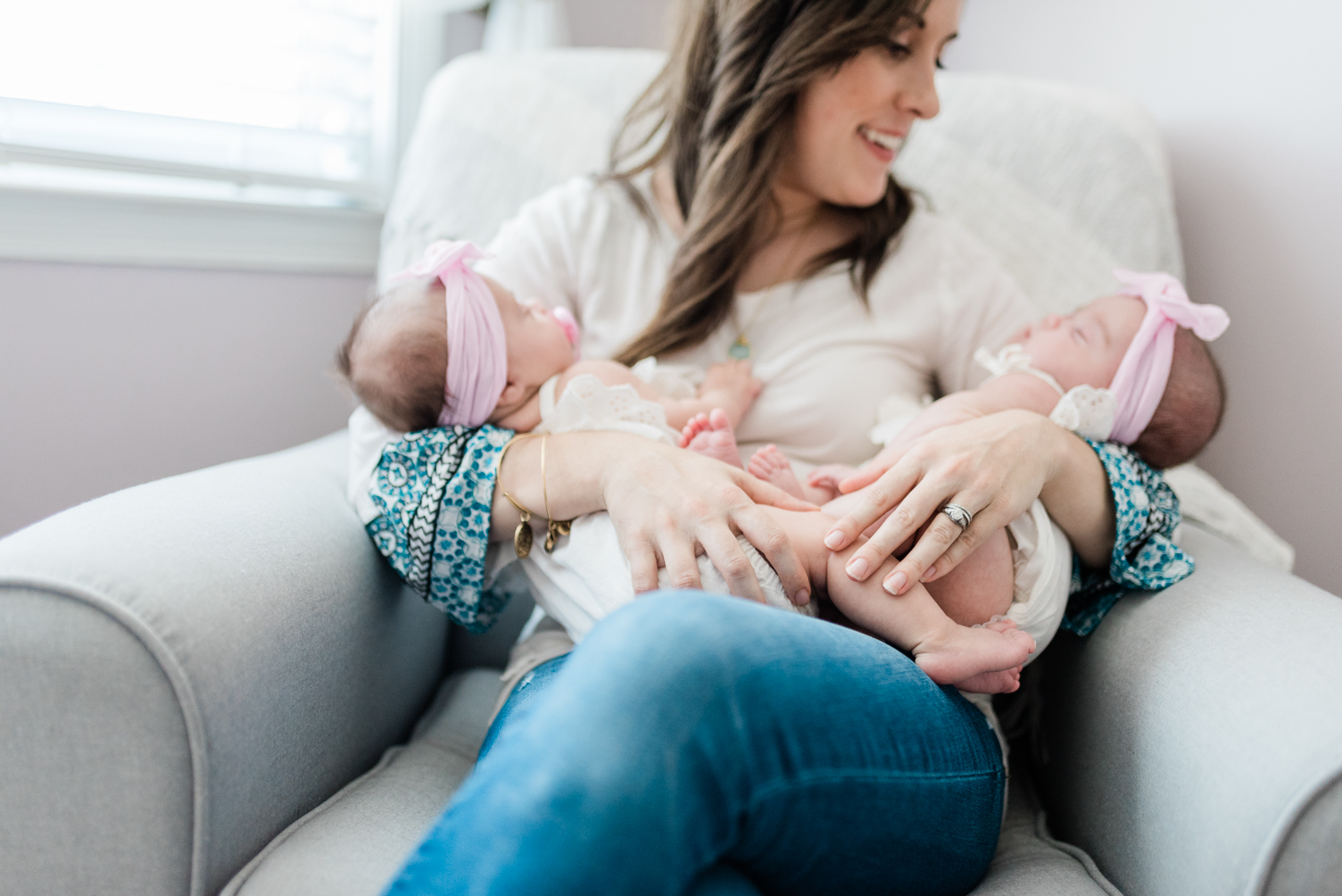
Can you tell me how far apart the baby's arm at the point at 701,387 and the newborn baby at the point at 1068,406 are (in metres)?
0.05

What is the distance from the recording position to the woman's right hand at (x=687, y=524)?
2.52 feet

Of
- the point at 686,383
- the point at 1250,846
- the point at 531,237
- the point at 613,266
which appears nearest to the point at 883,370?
the point at 686,383

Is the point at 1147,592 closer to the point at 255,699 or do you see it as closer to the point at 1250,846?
the point at 1250,846

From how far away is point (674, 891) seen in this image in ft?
1.68

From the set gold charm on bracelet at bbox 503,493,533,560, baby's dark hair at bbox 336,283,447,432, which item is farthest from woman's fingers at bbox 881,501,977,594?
baby's dark hair at bbox 336,283,447,432

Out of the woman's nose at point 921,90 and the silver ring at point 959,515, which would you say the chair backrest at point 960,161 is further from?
the silver ring at point 959,515

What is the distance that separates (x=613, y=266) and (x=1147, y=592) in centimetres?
79

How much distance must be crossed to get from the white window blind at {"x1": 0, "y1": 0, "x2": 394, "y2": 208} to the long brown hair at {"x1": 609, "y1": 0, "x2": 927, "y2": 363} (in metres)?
0.79

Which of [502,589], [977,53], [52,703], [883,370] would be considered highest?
[977,53]

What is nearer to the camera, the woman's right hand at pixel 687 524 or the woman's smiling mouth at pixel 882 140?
the woman's right hand at pixel 687 524

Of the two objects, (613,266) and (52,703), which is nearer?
(52,703)

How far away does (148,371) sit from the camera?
144 centimetres

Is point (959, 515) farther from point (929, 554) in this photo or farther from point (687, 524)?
point (687, 524)

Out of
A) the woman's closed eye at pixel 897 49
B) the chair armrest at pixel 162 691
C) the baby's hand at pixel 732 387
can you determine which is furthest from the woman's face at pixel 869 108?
the chair armrest at pixel 162 691
